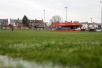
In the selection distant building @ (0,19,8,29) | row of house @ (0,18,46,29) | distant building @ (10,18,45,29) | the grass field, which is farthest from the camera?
distant building @ (10,18,45,29)

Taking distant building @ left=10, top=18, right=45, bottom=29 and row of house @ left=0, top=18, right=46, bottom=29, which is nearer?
row of house @ left=0, top=18, right=46, bottom=29

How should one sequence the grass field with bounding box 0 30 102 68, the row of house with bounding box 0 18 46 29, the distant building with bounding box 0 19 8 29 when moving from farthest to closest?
the row of house with bounding box 0 18 46 29 → the distant building with bounding box 0 19 8 29 → the grass field with bounding box 0 30 102 68

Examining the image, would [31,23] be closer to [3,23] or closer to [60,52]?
[3,23]

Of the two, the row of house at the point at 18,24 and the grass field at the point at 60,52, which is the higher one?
the row of house at the point at 18,24

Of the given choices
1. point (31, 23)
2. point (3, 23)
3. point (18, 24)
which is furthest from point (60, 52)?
point (31, 23)

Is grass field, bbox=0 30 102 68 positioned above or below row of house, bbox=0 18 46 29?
below

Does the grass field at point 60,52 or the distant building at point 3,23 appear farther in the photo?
the distant building at point 3,23

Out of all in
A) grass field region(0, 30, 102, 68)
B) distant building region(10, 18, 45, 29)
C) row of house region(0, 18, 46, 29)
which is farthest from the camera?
distant building region(10, 18, 45, 29)

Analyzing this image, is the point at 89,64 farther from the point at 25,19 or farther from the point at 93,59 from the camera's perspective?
the point at 25,19

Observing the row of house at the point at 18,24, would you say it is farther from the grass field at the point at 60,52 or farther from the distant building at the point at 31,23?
the grass field at the point at 60,52

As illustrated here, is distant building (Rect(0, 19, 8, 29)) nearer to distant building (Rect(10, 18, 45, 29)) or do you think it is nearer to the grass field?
distant building (Rect(10, 18, 45, 29))

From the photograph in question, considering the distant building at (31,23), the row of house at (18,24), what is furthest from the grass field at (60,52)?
the distant building at (31,23)

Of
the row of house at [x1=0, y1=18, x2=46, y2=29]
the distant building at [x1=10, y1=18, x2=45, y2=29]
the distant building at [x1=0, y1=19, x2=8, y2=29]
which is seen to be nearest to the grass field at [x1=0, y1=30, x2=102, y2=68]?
the row of house at [x1=0, y1=18, x2=46, y2=29]

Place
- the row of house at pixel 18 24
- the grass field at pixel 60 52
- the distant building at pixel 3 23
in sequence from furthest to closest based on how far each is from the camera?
the row of house at pixel 18 24 → the distant building at pixel 3 23 → the grass field at pixel 60 52
